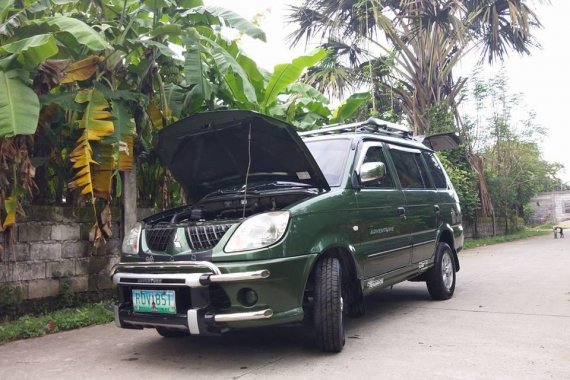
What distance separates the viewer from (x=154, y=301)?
3.75 metres

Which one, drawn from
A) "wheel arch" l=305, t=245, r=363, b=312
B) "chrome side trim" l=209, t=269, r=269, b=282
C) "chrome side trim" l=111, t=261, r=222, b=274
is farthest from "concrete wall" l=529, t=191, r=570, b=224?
"chrome side trim" l=111, t=261, r=222, b=274

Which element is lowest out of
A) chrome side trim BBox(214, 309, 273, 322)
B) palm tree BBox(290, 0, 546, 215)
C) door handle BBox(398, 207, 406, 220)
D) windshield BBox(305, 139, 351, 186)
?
chrome side trim BBox(214, 309, 273, 322)

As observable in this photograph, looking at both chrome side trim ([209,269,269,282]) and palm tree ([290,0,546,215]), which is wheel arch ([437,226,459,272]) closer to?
chrome side trim ([209,269,269,282])

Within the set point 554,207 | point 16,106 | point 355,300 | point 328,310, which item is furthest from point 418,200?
point 554,207

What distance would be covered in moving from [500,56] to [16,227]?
15014 millimetres

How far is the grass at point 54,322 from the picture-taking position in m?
4.81

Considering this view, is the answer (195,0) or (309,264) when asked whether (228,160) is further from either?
(195,0)

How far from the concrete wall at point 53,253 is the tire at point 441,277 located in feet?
13.0

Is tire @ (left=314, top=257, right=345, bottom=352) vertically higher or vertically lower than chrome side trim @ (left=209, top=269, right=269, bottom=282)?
lower

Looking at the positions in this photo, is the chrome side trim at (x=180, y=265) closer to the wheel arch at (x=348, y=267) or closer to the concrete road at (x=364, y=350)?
the concrete road at (x=364, y=350)

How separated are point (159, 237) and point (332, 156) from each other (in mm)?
1796

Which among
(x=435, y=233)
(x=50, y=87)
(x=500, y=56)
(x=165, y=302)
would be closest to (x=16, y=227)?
(x=50, y=87)

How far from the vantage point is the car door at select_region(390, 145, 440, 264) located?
5.51 m

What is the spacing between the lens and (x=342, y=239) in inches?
165
